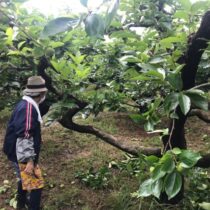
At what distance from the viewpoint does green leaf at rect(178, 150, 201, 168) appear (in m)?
1.19

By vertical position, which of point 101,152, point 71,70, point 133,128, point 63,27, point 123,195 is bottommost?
point 133,128

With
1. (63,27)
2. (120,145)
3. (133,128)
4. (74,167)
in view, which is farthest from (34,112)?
(133,128)

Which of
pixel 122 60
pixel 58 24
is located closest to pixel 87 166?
pixel 122 60

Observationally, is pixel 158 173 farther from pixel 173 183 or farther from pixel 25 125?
pixel 25 125

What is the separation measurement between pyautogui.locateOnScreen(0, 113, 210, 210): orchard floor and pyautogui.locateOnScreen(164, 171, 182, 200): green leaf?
1725 millimetres

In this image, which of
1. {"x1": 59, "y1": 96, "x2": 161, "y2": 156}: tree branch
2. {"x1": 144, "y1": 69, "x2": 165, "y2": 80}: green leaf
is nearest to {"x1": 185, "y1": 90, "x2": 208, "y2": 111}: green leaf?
{"x1": 144, "y1": 69, "x2": 165, "y2": 80}: green leaf

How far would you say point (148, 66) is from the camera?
1.44 metres

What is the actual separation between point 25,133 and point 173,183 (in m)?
2.23

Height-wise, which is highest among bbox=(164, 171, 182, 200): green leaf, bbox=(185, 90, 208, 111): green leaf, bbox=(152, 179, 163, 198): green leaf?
bbox=(185, 90, 208, 111): green leaf

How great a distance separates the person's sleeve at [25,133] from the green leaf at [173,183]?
7.26ft

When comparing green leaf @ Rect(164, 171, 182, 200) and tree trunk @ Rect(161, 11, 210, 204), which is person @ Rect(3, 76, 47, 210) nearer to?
tree trunk @ Rect(161, 11, 210, 204)

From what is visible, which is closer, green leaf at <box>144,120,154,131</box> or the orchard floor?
green leaf at <box>144,120,154,131</box>

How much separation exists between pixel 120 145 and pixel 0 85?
1.39 metres

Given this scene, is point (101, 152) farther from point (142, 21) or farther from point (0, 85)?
point (142, 21)
